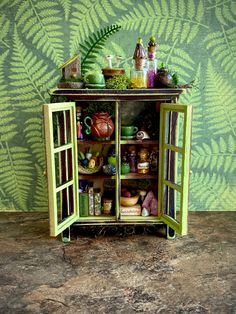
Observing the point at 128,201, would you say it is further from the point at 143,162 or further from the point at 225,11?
the point at 225,11

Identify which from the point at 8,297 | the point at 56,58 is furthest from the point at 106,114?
the point at 8,297

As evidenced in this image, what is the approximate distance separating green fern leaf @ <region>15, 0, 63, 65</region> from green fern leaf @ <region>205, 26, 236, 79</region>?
1.46 m

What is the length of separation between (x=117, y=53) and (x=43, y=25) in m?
0.76

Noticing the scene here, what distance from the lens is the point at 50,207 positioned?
2457 millimetres

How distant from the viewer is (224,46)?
3244mm

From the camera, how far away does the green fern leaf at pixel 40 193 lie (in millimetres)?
3479

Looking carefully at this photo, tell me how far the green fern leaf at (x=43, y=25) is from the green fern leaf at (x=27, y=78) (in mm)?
116

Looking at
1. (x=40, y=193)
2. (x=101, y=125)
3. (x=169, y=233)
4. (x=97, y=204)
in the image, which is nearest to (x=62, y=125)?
(x=101, y=125)

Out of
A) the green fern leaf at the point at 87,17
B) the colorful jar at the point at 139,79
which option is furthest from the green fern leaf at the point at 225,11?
the colorful jar at the point at 139,79

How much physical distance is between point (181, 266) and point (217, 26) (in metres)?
2.26

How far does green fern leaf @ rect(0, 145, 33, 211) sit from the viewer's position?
3.44 m

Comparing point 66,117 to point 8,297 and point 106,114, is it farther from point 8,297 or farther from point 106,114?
point 8,297

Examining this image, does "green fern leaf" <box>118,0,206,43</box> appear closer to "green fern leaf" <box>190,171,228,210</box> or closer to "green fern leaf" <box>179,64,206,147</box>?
"green fern leaf" <box>179,64,206,147</box>

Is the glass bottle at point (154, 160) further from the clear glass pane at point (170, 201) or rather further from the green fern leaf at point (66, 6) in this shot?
the green fern leaf at point (66, 6)
